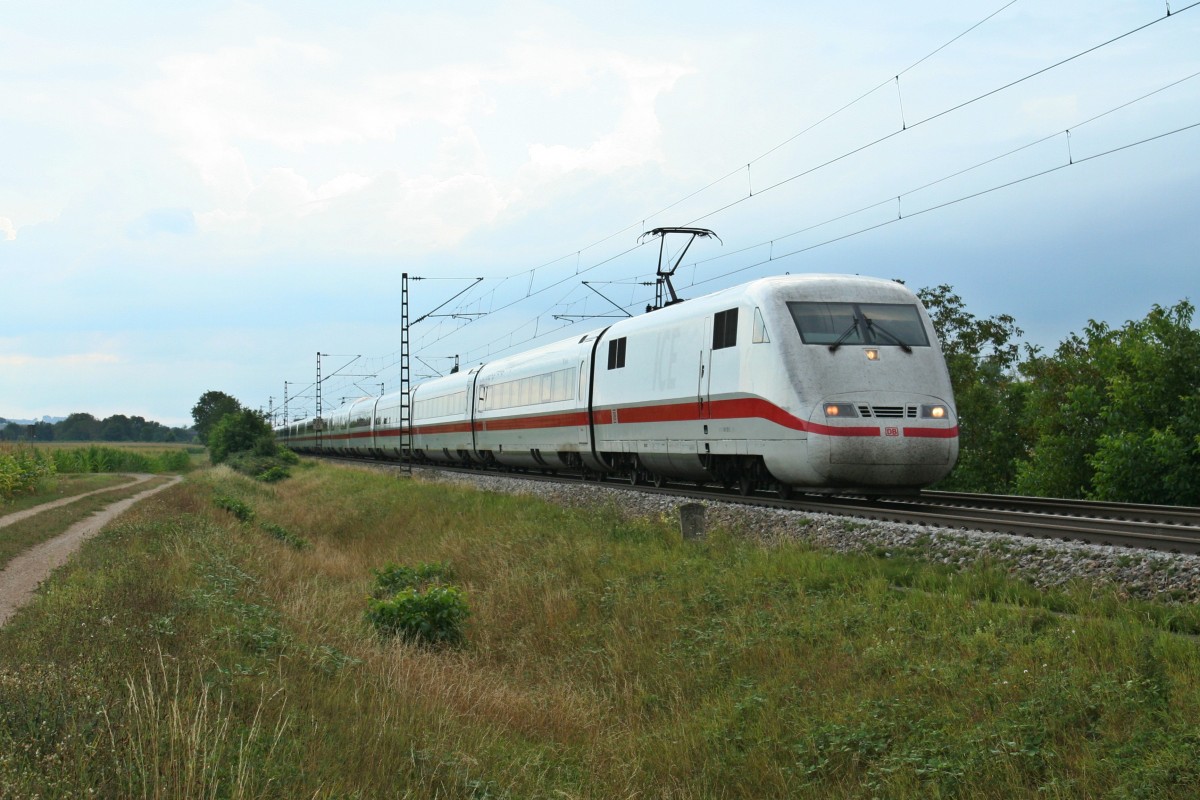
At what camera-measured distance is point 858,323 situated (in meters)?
15.7

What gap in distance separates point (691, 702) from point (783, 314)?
760 centimetres

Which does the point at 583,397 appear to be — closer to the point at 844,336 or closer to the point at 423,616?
the point at 844,336

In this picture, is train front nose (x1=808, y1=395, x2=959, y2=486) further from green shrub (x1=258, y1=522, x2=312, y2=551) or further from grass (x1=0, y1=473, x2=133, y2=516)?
grass (x1=0, y1=473, x2=133, y2=516)

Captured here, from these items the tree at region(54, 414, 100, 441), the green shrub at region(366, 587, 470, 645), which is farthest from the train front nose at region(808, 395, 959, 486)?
the tree at region(54, 414, 100, 441)

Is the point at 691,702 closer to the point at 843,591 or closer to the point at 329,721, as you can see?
the point at 843,591

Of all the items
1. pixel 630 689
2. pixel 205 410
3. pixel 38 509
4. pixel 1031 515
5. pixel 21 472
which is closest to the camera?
pixel 630 689

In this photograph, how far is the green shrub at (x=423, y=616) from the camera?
12.9 metres

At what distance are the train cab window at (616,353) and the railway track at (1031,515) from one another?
4.41 metres

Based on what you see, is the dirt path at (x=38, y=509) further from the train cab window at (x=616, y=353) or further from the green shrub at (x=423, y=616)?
the train cab window at (x=616, y=353)

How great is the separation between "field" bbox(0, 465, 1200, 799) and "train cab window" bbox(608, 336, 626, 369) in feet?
29.0

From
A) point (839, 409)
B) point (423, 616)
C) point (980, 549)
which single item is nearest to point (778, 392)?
point (839, 409)

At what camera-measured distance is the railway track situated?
10703 millimetres

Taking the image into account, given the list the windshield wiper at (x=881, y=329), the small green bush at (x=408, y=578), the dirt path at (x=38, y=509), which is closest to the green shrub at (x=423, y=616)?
the small green bush at (x=408, y=578)

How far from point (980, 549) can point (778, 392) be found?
5126 mm
